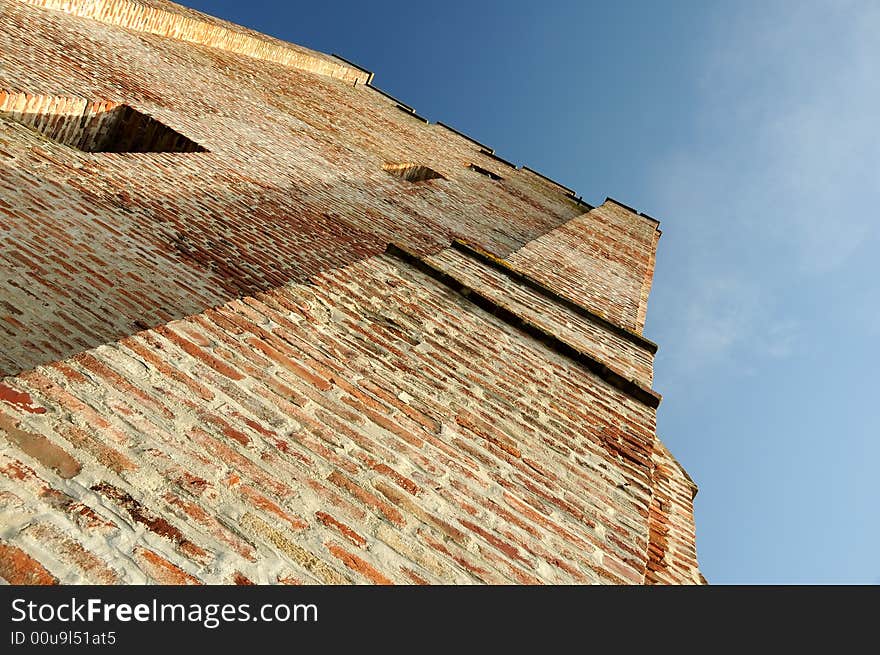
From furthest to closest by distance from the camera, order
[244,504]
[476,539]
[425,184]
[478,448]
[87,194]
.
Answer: [425,184] < [87,194] < [478,448] < [476,539] < [244,504]

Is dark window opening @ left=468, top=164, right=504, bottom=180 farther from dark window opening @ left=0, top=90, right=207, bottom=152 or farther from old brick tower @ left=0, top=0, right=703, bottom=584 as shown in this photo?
dark window opening @ left=0, top=90, right=207, bottom=152

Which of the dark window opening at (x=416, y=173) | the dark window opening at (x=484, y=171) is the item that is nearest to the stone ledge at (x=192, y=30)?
the dark window opening at (x=416, y=173)

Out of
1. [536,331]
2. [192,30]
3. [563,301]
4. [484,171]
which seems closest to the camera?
[536,331]

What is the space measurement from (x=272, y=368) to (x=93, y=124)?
15.5ft

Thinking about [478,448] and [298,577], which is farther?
[478,448]

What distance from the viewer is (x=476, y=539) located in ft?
5.73

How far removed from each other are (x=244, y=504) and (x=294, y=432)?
333 mm

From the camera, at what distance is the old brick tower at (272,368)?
4.49ft

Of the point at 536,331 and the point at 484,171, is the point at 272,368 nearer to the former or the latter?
the point at 536,331

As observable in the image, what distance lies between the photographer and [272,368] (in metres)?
1.95

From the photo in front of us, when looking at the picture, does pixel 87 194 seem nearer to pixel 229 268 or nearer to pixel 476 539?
pixel 229 268

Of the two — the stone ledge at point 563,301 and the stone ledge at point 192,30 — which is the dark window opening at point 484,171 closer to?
the stone ledge at point 192,30

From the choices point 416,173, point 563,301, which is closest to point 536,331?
point 563,301
